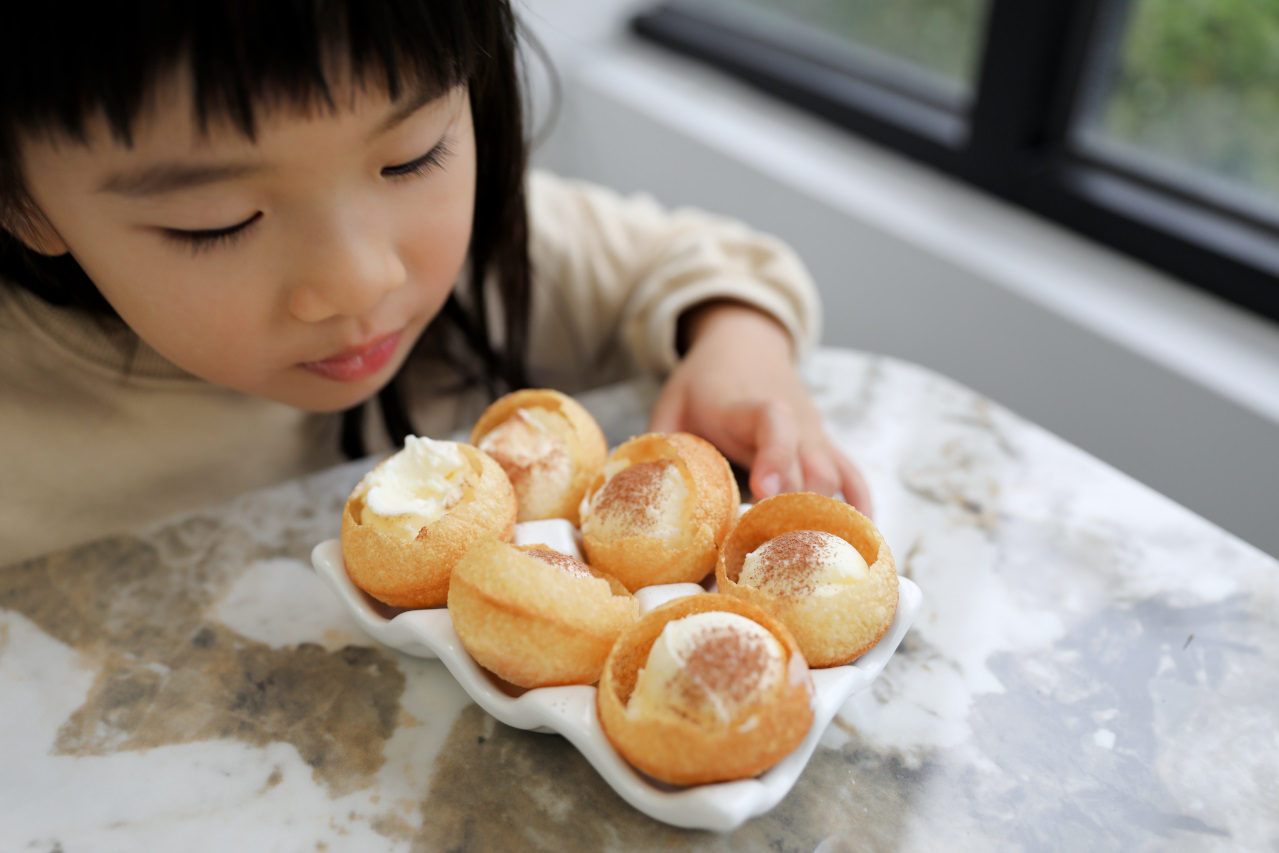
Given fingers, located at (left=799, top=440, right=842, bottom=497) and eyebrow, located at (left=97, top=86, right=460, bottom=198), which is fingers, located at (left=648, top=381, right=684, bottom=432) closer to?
fingers, located at (left=799, top=440, right=842, bottom=497)

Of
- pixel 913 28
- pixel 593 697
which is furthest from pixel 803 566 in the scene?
pixel 913 28

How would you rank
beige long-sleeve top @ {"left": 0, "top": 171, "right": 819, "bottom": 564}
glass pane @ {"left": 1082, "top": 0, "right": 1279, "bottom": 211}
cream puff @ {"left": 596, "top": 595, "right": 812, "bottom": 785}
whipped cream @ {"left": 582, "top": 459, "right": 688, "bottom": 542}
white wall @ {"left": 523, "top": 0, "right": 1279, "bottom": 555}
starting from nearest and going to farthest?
cream puff @ {"left": 596, "top": 595, "right": 812, "bottom": 785}
whipped cream @ {"left": 582, "top": 459, "right": 688, "bottom": 542}
beige long-sleeve top @ {"left": 0, "top": 171, "right": 819, "bottom": 564}
white wall @ {"left": 523, "top": 0, "right": 1279, "bottom": 555}
glass pane @ {"left": 1082, "top": 0, "right": 1279, "bottom": 211}

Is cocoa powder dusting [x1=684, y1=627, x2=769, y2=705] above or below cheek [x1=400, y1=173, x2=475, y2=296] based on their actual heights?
below

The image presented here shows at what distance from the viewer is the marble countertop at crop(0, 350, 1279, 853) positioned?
1.25ft

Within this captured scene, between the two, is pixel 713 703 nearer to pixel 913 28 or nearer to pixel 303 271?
pixel 303 271

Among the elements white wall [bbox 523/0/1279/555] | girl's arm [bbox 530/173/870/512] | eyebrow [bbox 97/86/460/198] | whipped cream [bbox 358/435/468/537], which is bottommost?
white wall [bbox 523/0/1279/555]

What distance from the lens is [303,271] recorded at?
0.48 meters

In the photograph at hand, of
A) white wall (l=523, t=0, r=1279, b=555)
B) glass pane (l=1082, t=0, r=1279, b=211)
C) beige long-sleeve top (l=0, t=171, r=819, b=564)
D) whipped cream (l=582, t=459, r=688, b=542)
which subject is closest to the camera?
whipped cream (l=582, t=459, r=688, b=542)

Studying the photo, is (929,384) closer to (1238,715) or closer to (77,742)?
(1238,715)

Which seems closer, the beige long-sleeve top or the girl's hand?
the girl's hand

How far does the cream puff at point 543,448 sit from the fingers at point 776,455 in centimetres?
10

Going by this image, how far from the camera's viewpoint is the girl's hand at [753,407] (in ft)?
1.83

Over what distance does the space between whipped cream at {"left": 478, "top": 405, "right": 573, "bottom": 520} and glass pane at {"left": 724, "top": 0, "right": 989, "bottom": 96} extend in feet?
2.89

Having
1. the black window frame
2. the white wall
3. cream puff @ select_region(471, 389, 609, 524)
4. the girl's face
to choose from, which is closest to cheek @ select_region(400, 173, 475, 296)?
the girl's face
